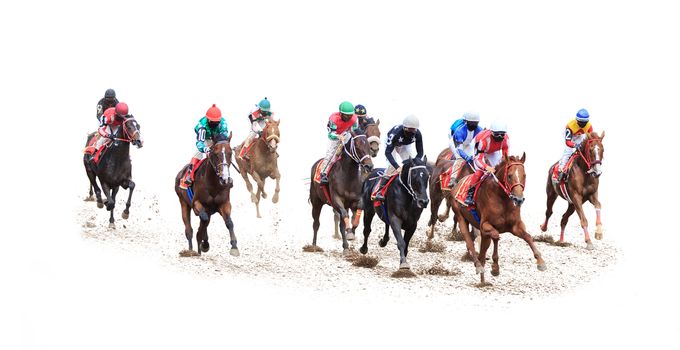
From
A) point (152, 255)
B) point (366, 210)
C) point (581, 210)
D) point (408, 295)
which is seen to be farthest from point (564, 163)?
point (152, 255)

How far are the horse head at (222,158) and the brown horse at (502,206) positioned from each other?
5.53 m

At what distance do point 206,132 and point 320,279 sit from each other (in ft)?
14.2

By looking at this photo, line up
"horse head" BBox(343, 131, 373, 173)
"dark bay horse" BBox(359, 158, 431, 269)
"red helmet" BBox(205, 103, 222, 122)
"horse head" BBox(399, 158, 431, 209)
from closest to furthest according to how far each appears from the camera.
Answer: "horse head" BBox(399, 158, 431, 209)
"dark bay horse" BBox(359, 158, 431, 269)
"red helmet" BBox(205, 103, 222, 122)
"horse head" BBox(343, 131, 373, 173)

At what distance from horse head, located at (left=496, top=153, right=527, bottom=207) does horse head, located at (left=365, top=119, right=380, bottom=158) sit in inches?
219

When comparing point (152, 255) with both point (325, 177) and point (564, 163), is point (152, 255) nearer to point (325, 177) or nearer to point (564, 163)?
point (325, 177)

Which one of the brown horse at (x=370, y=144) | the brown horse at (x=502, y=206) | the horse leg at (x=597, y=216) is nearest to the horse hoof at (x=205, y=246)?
the brown horse at (x=370, y=144)

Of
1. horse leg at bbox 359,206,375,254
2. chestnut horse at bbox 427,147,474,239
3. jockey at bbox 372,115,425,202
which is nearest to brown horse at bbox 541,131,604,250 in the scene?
chestnut horse at bbox 427,147,474,239

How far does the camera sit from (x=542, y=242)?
28.4m

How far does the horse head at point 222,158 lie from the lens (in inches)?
923

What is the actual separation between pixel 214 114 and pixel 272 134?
6797 millimetres

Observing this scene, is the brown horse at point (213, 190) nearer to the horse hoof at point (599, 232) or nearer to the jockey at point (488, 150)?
the jockey at point (488, 150)

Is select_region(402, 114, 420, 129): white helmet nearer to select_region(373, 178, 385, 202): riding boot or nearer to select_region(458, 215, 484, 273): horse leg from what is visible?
select_region(373, 178, 385, 202): riding boot

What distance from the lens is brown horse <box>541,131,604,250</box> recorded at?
2661cm

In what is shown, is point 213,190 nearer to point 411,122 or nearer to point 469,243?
point 411,122
